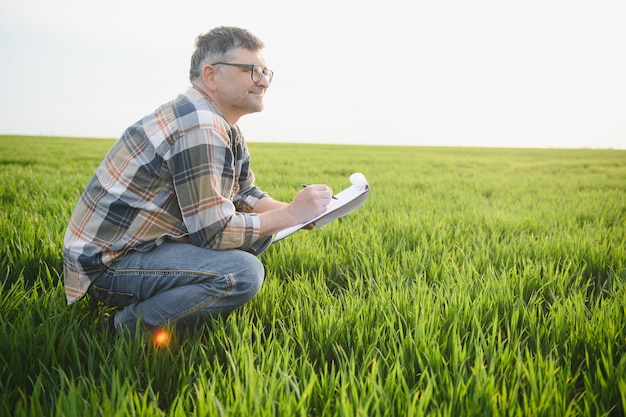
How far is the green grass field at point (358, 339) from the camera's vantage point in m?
1.26

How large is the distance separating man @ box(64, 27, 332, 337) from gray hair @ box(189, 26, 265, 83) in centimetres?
1

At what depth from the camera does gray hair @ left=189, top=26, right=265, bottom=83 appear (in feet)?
6.17

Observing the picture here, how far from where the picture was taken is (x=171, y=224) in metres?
1.82

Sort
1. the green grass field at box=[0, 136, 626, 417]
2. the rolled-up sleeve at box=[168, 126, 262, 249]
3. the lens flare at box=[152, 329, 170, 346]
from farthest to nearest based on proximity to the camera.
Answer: the lens flare at box=[152, 329, 170, 346] < the rolled-up sleeve at box=[168, 126, 262, 249] < the green grass field at box=[0, 136, 626, 417]

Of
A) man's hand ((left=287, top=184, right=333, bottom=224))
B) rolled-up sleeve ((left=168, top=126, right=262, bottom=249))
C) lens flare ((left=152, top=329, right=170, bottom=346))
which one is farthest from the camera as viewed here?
man's hand ((left=287, top=184, right=333, bottom=224))

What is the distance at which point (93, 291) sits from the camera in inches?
73.3

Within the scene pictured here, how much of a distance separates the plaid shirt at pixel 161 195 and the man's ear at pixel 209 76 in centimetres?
8

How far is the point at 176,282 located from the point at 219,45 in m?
1.12

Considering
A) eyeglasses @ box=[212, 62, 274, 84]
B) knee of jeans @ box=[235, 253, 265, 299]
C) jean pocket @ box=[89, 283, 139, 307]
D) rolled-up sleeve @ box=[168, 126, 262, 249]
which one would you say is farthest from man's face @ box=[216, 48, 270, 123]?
jean pocket @ box=[89, 283, 139, 307]

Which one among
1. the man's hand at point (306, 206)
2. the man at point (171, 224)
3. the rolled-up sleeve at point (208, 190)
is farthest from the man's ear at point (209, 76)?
the man's hand at point (306, 206)

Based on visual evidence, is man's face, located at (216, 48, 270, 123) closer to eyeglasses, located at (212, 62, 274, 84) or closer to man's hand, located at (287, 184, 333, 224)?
eyeglasses, located at (212, 62, 274, 84)

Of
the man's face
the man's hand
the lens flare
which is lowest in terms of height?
the lens flare

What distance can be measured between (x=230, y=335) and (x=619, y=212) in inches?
212

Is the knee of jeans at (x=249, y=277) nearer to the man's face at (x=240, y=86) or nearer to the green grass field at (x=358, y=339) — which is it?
the green grass field at (x=358, y=339)
